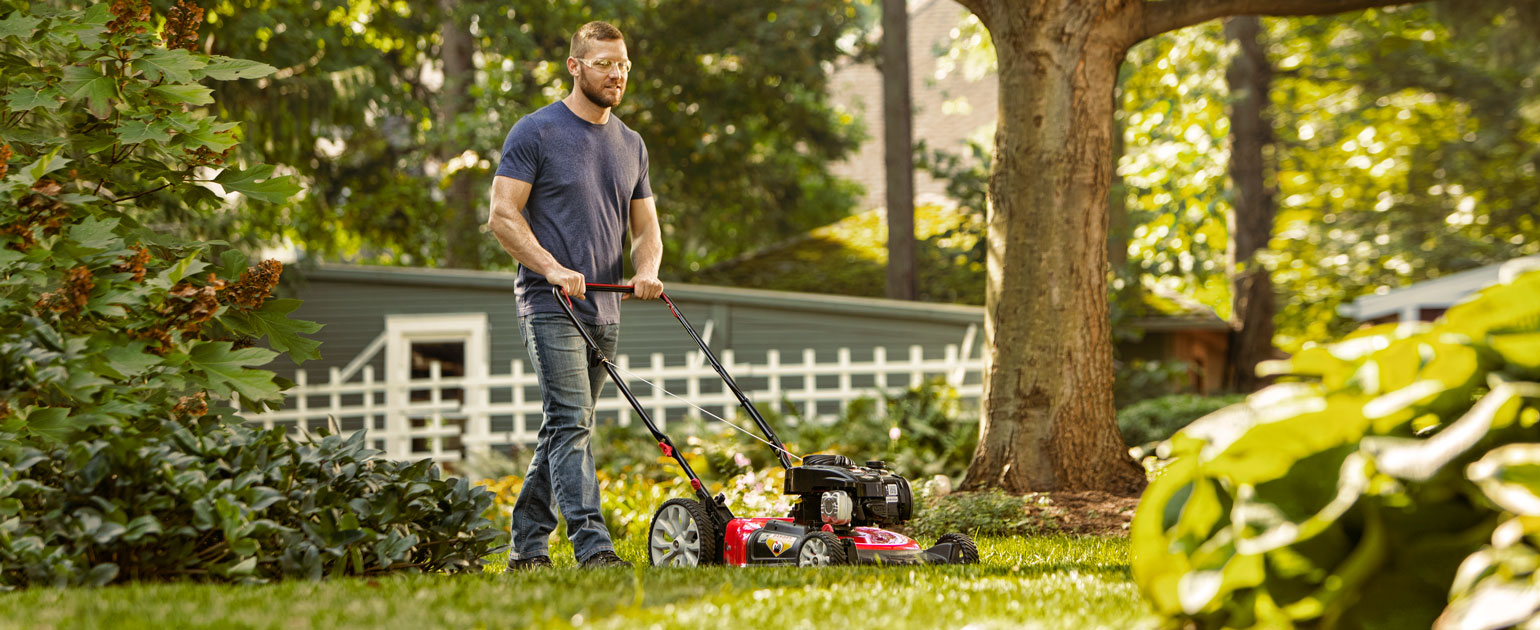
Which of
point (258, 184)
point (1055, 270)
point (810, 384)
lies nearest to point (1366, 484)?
point (258, 184)

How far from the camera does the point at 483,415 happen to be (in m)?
13.7

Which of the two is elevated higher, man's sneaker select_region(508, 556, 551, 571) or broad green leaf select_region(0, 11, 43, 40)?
broad green leaf select_region(0, 11, 43, 40)

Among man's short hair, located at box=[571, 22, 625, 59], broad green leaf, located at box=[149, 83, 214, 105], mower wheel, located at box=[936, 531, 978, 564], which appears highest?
man's short hair, located at box=[571, 22, 625, 59]

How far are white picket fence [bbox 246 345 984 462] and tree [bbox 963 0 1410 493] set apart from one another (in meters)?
5.05

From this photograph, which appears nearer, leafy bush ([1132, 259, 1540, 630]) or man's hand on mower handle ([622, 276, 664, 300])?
leafy bush ([1132, 259, 1540, 630])

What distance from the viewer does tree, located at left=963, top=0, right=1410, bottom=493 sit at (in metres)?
6.90

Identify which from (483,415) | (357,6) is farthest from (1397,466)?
(357,6)

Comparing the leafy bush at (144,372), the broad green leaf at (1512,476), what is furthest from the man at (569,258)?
the broad green leaf at (1512,476)

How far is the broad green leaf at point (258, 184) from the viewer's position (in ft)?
13.9

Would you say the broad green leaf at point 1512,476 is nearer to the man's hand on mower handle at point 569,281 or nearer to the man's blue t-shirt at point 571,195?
the man's hand on mower handle at point 569,281

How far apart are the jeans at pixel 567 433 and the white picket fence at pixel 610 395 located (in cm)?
704

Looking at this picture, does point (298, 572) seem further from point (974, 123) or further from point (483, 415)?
point (974, 123)


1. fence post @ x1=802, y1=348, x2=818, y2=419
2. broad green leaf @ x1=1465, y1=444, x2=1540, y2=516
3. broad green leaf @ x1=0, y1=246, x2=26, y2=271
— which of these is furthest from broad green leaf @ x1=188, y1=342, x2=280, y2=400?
fence post @ x1=802, y1=348, x2=818, y2=419

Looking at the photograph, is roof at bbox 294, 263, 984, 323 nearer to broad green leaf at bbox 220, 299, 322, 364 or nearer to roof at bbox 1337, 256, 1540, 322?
roof at bbox 1337, 256, 1540, 322
